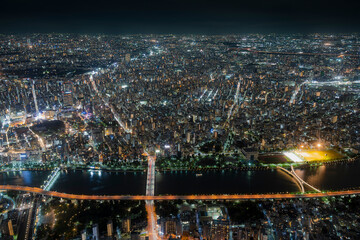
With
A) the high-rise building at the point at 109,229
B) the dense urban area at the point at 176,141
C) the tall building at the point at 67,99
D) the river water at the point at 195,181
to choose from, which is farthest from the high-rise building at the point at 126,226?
the tall building at the point at 67,99

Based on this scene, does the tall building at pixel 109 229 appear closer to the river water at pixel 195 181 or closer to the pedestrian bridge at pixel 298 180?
the river water at pixel 195 181

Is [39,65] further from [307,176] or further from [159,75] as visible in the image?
[307,176]

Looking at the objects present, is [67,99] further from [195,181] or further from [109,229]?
[109,229]

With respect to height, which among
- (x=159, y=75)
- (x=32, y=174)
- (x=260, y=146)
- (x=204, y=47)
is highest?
(x=204, y=47)

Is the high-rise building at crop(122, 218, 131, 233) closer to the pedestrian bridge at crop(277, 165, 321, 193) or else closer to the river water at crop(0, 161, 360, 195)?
the river water at crop(0, 161, 360, 195)

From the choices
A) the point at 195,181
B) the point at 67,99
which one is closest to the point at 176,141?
the point at 195,181

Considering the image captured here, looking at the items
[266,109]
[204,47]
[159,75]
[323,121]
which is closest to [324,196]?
[323,121]

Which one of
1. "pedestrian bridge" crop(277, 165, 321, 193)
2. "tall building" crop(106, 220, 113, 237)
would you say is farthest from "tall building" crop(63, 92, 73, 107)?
"pedestrian bridge" crop(277, 165, 321, 193)
